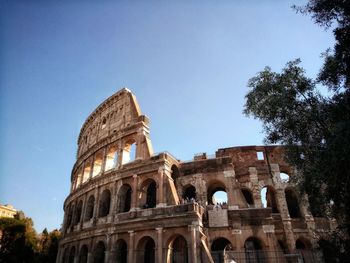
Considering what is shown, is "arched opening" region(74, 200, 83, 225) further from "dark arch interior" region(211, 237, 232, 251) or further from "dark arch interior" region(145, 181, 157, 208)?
A: "dark arch interior" region(211, 237, 232, 251)

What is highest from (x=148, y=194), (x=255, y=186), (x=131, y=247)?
(x=255, y=186)

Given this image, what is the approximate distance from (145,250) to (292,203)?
11849mm

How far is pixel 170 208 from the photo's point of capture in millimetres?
14203

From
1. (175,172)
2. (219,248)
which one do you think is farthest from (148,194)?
(219,248)

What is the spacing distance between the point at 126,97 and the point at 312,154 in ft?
55.3

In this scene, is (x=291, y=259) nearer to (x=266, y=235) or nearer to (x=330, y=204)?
(x=266, y=235)

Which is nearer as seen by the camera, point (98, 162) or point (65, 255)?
point (65, 255)

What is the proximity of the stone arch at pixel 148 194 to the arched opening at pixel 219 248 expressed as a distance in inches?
192

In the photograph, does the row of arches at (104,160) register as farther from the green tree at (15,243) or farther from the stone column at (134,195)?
the green tree at (15,243)

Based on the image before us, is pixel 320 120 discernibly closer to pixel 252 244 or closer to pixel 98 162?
pixel 252 244

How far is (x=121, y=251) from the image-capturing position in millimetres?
16047

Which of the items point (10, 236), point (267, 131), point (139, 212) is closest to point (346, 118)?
point (267, 131)

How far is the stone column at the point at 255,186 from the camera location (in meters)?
17.2

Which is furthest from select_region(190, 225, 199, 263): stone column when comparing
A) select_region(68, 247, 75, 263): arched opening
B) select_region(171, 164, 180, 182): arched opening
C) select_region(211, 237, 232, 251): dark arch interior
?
select_region(68, 247, 75, 263): arched opening
